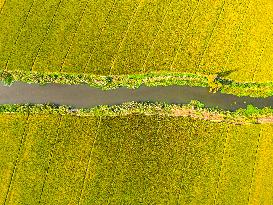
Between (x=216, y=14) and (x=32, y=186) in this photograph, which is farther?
(x=216, y=14)

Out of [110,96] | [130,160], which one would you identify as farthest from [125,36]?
[130,160]

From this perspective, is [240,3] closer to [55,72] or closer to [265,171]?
[265,171]

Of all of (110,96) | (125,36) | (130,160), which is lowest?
(130,160)

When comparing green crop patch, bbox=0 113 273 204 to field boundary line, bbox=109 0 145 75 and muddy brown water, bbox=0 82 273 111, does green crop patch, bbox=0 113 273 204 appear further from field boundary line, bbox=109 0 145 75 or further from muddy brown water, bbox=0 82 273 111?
field boundary line, bbox=109 0 145 75

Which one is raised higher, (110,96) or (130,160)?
(110,96)

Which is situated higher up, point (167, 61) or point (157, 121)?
point (167, 61)

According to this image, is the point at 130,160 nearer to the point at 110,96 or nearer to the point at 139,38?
the point at 110,96

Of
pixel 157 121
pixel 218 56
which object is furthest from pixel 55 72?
pixel 218 56

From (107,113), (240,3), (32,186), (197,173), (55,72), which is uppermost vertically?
(240,3)
